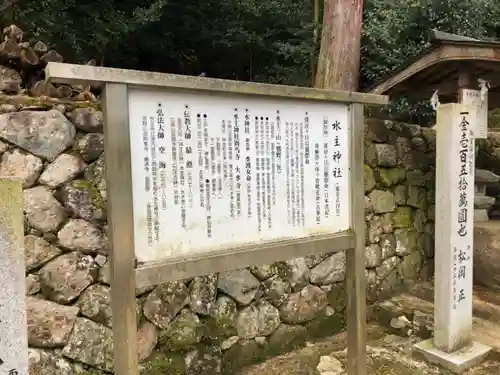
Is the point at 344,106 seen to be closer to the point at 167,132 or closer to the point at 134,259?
the point at 167,132

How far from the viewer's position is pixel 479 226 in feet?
17.5

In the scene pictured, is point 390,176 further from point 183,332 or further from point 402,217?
point 183,332

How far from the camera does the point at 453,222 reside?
11.7 ft

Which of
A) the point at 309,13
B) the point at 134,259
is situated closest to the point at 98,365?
the point at 134,259

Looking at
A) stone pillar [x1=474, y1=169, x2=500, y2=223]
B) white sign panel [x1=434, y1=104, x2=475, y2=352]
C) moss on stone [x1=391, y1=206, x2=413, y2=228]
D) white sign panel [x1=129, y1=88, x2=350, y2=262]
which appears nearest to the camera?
white sign panel [x1=129, y1=88, x2=350, y2=262]

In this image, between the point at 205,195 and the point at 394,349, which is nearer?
the point at 205,195

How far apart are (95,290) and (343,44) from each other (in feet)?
12.5

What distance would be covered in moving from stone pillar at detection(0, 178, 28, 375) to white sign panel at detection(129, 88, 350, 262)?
22.6 inches

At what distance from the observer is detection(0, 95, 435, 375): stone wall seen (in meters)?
2.75

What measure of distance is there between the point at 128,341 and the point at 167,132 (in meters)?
1.04

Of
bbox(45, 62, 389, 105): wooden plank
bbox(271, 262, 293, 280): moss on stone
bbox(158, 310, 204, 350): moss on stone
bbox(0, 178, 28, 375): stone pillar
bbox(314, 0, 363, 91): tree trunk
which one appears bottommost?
bbox(158, 310, 204, 350): moss on stone

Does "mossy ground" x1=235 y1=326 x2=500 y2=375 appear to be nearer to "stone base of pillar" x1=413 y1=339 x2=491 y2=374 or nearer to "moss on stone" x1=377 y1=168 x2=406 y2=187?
"stone base of pillar" x1=413 y1=339 x2=491 y2=374

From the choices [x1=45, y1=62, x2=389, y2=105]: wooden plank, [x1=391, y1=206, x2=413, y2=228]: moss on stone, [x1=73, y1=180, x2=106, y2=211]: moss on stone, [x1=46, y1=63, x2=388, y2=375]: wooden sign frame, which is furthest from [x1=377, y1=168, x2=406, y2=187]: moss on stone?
[x1=73, y1=180, x2=106, y2=211]: moss on stone

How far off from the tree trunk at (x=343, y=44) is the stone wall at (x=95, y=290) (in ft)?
6.80
